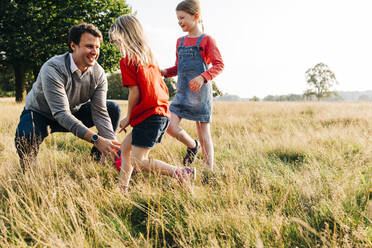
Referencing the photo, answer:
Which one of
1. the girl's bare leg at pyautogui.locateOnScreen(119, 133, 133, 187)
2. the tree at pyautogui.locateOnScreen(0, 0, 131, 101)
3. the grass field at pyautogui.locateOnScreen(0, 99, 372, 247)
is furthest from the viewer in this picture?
the tree at pyautogui.locateOnScreen(0, 0, 131, 101)

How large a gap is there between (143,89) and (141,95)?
7cm

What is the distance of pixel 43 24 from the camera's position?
1456 centimetres

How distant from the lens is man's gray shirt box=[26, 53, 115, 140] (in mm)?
2889

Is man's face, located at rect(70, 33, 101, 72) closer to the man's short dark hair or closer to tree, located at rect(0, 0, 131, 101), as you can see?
the man's short dark hair

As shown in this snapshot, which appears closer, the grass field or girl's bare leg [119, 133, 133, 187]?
the grass field

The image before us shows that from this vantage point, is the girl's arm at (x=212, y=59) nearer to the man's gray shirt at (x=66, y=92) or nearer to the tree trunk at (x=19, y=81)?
the man's gray shirt at (x=66, y=92)

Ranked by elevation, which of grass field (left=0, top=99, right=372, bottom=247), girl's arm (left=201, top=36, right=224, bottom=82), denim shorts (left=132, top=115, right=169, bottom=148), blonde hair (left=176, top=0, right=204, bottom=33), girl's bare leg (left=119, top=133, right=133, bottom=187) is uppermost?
blonde hair (left=176, top=0, right=204, bottom=33)

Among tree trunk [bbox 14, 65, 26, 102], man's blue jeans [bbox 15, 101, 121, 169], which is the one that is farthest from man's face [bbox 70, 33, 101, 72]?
tree trunk [bbox 14, 65, 26, 102]

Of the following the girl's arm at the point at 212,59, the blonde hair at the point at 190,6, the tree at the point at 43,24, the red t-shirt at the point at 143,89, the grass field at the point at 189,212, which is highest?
the tree at the point at 43,24

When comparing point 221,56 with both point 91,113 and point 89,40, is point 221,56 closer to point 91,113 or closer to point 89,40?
point 89,40

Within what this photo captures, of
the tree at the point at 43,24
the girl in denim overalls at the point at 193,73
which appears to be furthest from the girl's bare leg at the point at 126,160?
the tree at the point at 43,24

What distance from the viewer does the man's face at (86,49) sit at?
2.94 meters

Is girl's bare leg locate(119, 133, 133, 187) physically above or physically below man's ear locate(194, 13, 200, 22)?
below

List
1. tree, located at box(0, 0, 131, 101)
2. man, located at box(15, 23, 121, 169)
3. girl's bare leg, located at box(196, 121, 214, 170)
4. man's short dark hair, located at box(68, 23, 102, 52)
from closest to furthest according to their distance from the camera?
man, located at box(15, 23, 121, 169)
man's short dark hair, located at box(68, 23, 102, 52)
girl's bare leg, located at box(196, 121, 214, 170)
tree, located at box(0, 0, 131, 101)
